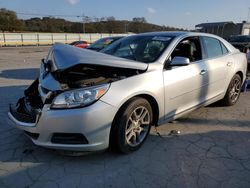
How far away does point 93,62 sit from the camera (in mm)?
2855

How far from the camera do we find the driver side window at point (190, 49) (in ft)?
12.6

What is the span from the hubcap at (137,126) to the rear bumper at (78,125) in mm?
369

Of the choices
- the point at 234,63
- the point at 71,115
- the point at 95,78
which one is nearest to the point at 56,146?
the point at 71,115

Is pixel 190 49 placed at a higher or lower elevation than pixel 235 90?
higher

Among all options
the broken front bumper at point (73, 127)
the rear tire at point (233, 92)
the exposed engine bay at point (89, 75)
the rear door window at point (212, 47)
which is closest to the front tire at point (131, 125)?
the broken front bumper at point (73, 127)

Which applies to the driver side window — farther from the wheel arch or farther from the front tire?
the front tire

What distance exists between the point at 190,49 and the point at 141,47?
0.82 meters

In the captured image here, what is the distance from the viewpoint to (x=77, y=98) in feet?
8.77

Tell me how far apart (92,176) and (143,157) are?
0.72 meters

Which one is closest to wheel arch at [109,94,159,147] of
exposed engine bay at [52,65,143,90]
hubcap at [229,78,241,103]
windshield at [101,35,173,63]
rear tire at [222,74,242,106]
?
exposed engine bay at [52,65,143,90]

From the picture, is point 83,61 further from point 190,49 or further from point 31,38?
point 31,38

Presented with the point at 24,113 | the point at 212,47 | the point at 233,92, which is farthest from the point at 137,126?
the point at 233,92

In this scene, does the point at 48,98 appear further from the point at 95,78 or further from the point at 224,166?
the point at 224,166

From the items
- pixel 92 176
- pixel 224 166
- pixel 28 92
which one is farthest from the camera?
pixel 28 92
